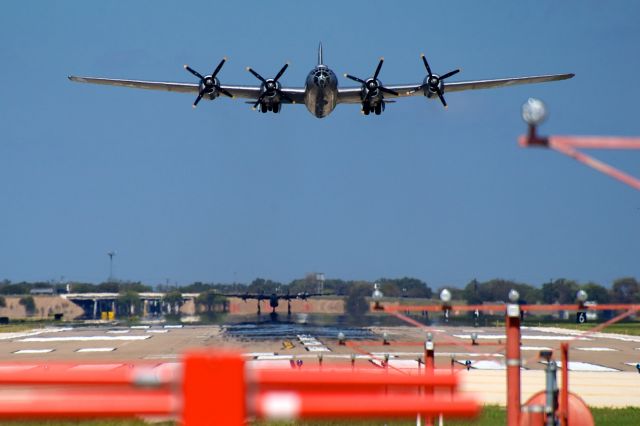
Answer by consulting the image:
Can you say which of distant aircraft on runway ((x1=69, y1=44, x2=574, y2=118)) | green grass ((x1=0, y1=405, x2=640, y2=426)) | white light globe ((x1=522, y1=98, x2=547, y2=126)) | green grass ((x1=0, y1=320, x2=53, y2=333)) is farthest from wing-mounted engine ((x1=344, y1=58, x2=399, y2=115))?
green grass ((x1=0, y1=320, x2=53, y2=333))

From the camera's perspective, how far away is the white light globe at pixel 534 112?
5.55 metres

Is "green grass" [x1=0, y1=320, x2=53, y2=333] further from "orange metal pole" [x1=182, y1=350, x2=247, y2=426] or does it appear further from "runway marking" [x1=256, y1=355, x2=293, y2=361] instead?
"orange metal pole" [x1=182, y1=350, x2=247, y2=426]

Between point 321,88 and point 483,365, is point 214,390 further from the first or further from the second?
point 321,88

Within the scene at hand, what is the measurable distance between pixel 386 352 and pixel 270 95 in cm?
2011

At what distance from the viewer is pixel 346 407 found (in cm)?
363

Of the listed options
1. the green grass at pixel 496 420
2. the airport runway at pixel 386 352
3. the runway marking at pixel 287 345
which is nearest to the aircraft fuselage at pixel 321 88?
the airport runway at pixel 386 352

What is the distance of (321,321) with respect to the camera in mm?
72625

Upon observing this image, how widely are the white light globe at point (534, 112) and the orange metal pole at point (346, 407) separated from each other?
2.44m

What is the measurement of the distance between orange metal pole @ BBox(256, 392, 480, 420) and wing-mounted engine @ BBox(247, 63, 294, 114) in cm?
4982

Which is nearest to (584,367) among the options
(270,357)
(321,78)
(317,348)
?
(317,348)

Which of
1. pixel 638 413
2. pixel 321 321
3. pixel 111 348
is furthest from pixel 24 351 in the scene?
pixel 638 413

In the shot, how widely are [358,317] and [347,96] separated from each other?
25.6m

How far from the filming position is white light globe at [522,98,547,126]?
5555mm

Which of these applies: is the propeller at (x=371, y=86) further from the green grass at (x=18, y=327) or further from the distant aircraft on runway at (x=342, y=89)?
the green grass at (x=18, y=327)
